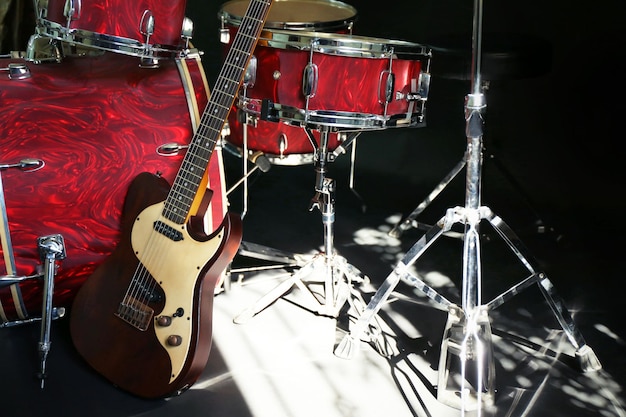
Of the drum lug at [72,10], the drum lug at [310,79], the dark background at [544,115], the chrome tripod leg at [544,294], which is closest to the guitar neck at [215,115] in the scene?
the drum lug at [310,79]

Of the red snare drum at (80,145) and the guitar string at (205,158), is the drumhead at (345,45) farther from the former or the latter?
the red snare drum at (80,145)

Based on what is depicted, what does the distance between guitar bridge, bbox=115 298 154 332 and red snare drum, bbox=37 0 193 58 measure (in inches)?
27.3

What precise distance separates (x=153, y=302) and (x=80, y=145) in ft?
1.68

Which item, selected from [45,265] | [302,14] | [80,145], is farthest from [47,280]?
[302,14]

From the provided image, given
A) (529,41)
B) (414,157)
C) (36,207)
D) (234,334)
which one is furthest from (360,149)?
(36,207)

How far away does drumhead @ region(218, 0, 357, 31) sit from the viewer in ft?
8.39

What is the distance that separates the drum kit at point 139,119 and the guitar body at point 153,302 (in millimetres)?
119

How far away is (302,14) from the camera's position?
2.84m

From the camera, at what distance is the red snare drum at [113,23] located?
2236 mm

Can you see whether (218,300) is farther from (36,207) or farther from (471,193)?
(471,193)

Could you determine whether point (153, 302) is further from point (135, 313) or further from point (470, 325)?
point (470, 325)

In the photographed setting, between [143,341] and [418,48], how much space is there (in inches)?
42.6

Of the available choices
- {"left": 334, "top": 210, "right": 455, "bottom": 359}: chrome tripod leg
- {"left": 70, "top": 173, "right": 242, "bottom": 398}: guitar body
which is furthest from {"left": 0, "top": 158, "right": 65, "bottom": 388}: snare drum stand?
{"left": 334, "top": 210, "right": 455, "bottom": 359}: chrome tripod leg

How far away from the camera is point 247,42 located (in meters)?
2.19
